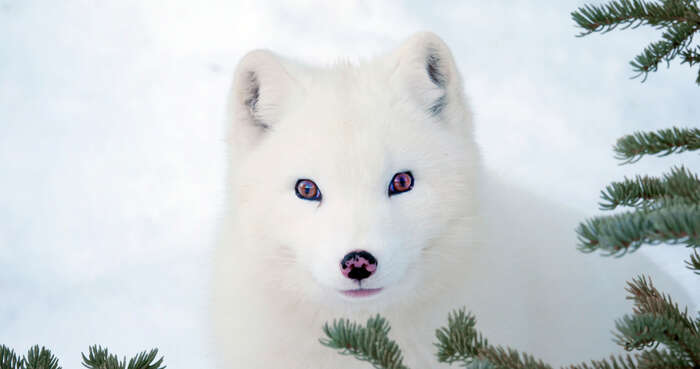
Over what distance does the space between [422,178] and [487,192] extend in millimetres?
473

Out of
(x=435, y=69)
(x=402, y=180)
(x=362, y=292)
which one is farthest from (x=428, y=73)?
(x=362, y=292)

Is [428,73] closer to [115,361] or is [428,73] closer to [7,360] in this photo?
[115,361]

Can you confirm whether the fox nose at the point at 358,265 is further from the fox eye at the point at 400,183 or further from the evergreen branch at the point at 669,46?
the evergreen branch at the point at 669,46

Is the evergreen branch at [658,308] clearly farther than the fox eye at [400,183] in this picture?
No

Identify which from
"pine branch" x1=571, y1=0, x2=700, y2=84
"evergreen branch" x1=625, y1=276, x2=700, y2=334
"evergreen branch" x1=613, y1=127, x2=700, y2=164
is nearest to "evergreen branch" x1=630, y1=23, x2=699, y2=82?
"pine branch" x1=571, y1=0, x2=700, y2=84

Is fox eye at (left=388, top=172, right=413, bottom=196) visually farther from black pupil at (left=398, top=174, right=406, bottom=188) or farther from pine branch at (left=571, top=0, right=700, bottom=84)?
pine branch at (left=571, top=0, right=700, bottom=84)

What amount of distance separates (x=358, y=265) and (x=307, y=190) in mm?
289

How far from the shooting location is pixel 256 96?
6.62 ft

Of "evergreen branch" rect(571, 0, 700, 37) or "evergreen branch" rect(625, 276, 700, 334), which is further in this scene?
"evergreen branch" rect(571, 0, 700, 37)

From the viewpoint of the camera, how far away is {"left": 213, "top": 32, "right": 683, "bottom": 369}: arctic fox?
1628 millimetres

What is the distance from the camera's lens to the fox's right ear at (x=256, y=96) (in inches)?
75.3

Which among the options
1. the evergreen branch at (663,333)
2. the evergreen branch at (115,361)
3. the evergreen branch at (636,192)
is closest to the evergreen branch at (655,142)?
the evergreen branch at (636,192)

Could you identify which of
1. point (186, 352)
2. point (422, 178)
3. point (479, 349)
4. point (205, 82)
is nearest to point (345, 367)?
point (422, 178)

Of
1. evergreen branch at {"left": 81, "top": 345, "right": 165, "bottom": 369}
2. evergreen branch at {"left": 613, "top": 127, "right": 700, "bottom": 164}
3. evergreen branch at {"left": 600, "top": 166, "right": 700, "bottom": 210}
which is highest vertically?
evergreen branch at {"left": 613, "top": 127, "right": 700, "bottom": 164}
